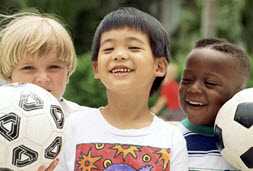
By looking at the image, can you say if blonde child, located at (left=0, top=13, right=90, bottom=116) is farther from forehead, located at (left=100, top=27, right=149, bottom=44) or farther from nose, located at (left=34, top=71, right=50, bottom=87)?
forehead, located at (left=100, top=27, right=149, bottom=44)

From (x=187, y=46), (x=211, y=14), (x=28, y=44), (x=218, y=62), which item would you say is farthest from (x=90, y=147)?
(x=187, y=46)

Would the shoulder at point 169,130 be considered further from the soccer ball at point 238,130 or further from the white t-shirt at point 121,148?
the soccer ball at point 238,130

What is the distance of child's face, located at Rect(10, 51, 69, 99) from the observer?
321 cm

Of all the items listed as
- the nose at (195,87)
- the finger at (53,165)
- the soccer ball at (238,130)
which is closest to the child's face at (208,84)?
the nose at (195,87)

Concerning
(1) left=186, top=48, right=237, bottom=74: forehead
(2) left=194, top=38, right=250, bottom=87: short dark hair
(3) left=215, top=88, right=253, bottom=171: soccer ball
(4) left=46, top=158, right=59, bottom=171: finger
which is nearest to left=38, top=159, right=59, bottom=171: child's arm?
(4) left=46, top=158, right=59, bottom=171: finger

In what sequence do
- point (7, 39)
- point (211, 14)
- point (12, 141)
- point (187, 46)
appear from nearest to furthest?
point (12, 141) < point (7, 39) < point (211, 14) < point (187, 46)

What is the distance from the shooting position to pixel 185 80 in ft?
11.4

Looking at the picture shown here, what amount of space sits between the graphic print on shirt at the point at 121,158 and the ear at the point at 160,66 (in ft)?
1.30

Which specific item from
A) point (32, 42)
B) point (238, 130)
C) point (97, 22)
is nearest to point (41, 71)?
point (32, 42)

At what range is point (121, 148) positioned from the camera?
309cm

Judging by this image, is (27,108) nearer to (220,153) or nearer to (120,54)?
(120,54)

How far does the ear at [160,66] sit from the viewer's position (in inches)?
129

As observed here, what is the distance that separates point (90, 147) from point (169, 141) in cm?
36

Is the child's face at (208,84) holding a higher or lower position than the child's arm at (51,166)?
higher
